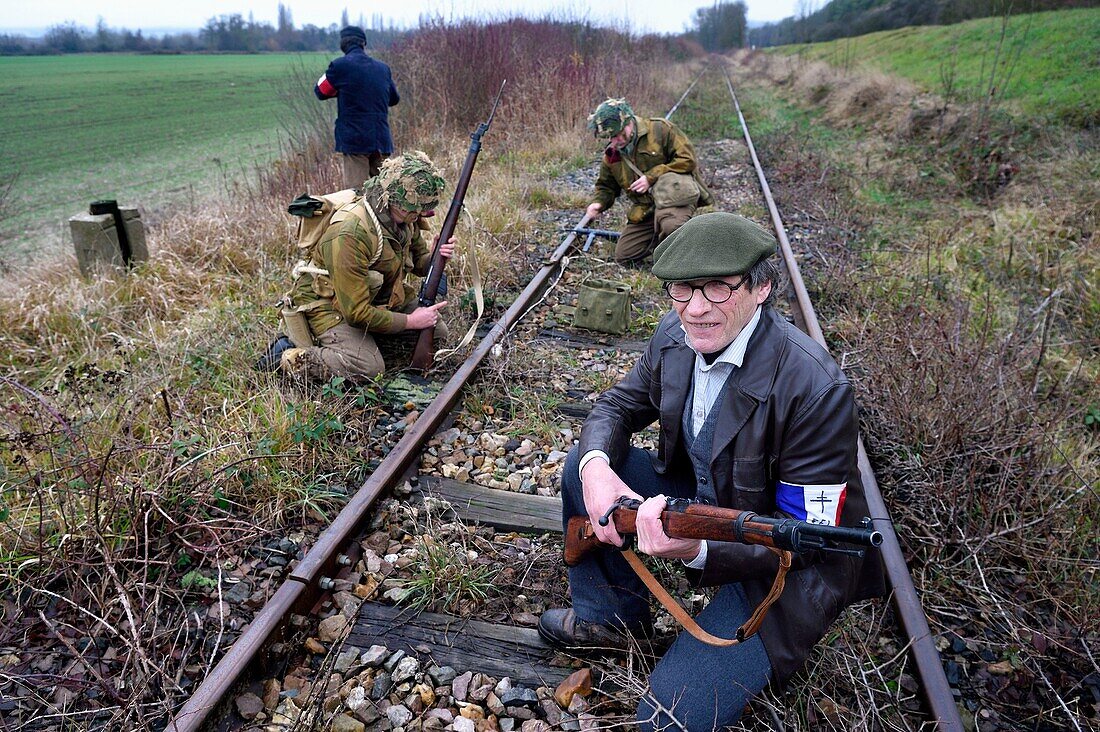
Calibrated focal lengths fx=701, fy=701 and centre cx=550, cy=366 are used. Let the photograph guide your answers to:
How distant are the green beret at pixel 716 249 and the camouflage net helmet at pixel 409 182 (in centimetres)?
236

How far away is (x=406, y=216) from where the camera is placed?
14.1ft

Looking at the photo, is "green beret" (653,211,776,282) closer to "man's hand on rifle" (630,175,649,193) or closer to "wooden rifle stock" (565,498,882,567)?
"wooden rifle stock" (565,498,882,567)

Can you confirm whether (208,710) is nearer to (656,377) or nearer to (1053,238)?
(656,377)

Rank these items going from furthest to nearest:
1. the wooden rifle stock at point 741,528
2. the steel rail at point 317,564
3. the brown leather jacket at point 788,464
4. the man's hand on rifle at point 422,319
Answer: the man's hand on rifle at point 422,319 → the steel rail at point 317,564 → the brown leather jacket at point 788,464 → the wooden rifle stock at point 741,528

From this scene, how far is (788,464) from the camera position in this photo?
205cm

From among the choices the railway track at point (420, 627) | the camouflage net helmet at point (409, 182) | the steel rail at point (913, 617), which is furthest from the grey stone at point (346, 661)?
the camouflage net helmet at point (409, 182)

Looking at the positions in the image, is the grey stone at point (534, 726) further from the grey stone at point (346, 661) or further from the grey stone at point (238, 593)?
the grey stone at point (238, 593)

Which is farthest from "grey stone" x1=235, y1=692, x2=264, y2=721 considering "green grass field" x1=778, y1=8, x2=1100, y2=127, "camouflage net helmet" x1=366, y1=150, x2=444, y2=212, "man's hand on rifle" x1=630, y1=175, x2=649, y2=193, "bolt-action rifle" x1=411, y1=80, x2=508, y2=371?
"green grass field" x1=778, y1=8, x2=1100, y2=127

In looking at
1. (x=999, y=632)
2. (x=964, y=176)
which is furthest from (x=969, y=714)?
(x=964, y=176)

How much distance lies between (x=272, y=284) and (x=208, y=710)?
4.34 metres

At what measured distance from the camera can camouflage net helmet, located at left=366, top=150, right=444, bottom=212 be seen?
4086 millimetres

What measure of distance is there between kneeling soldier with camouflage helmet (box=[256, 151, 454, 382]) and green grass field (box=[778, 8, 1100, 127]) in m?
10.3

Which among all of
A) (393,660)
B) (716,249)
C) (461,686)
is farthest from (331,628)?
(716,249)

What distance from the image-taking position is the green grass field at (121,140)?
38.9 ft
